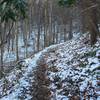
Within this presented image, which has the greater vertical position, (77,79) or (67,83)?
(77,79)

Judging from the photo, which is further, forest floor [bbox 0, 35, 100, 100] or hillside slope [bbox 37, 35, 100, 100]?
forest floor [bbox 0, 35, 100, 100]

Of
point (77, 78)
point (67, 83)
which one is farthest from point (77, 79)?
point (67, 83)

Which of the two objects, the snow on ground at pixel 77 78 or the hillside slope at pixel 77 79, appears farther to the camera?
the snow on ground at pixel 77 78

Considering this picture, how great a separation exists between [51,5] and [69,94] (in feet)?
147

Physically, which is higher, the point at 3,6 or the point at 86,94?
the point at 3,6

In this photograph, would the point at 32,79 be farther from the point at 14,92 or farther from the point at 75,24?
the point at 75,24

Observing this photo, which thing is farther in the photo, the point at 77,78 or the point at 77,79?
the point at 77,78

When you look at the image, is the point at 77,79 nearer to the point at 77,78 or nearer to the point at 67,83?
the point at 77,78

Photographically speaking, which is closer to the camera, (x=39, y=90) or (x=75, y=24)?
(x=39, y=90)

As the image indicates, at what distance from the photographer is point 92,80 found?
12.0m

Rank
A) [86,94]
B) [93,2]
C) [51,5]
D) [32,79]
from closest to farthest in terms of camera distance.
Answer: [93,2], [86,94], [32,79], [51,5]

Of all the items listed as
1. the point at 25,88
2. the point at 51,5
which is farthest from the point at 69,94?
the point at 51,5

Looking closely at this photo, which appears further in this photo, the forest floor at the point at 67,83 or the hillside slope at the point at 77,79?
the forest floor at the point at 67,83

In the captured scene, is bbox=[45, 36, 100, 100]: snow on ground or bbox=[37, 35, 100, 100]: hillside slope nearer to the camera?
bbox=[37, 35, 100, 100]: hillside slope
